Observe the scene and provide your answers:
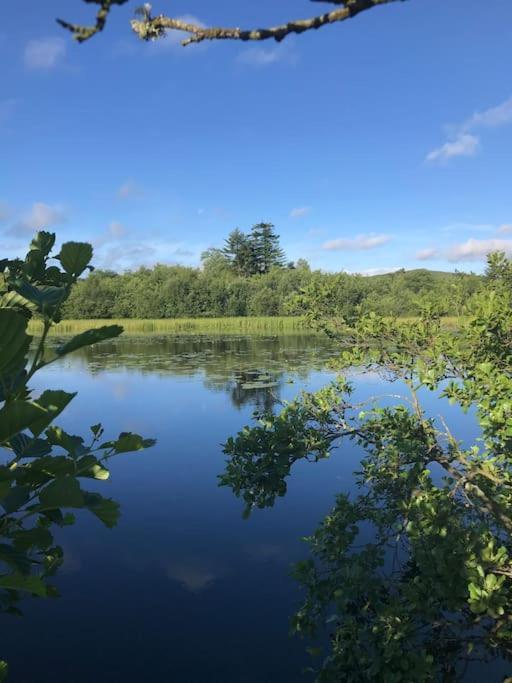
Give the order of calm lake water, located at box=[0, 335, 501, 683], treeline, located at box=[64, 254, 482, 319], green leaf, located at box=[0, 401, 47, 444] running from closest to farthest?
green leaf, located at box=[0, 401, 47, 444] < calm lake water, located at box=[0, 335, 501, 683] < treeline, located at box=[64, 254, 482, 319]

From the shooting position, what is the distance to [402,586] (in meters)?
2.56

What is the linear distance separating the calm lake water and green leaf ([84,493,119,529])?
343cm

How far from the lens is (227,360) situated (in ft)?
78.9

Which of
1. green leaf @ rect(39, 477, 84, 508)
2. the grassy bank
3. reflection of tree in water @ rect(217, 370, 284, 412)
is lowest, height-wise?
reflection of tree in water @ rect(217, 370, 284, 412)

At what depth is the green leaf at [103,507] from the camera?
915 millimetres

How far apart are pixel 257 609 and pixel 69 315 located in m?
52.6

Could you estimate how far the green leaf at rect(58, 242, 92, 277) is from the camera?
90 centimetres

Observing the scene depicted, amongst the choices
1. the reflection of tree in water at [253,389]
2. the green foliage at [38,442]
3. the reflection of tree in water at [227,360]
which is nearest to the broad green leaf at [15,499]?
the green foliage at [38,442]

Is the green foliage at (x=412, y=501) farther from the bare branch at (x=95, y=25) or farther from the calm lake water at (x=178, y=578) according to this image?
the bare branch at (x=95, y=25)

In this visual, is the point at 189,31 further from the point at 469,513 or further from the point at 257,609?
the point at 257,609

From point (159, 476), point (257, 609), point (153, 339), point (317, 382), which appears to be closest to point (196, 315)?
point (153, 339)

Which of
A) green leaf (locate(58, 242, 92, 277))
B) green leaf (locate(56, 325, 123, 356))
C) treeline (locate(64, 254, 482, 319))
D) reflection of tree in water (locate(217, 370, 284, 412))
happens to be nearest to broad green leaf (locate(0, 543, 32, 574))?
green leaf (locate(56, 325, 123, 356))

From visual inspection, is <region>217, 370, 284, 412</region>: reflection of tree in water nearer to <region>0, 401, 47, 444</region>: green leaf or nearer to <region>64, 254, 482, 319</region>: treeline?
<region>0, 401, 47, 444</region>: green leaf

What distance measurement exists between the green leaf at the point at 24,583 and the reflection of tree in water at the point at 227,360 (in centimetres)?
1130
